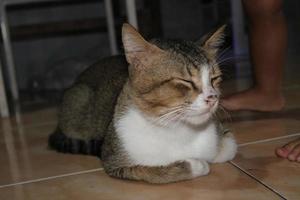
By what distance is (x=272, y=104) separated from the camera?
2.02 metres

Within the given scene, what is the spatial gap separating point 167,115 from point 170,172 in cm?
17

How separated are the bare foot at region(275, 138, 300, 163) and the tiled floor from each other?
2 centimetres

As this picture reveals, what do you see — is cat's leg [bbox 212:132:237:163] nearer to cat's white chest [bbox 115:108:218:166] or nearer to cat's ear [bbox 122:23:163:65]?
cat's white chest [bbox 115:108:218:166]

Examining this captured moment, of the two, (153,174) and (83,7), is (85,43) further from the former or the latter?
(153,174)

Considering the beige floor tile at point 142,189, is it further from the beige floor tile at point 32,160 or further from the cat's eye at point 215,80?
the cat's eye at point 215,80

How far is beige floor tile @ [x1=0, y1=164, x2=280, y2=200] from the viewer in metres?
1.33

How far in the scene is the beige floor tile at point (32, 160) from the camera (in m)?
1.67

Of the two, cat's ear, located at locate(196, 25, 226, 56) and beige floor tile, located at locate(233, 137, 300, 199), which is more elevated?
cat's ear, located at locate(196, 25, 226, 56)

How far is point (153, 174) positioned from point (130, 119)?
0.19 meters

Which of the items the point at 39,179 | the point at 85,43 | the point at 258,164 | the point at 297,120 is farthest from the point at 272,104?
the point at 85,43

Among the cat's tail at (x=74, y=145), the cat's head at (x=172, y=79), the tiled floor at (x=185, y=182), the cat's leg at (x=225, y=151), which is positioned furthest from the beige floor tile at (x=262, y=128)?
the cat's tail at (x=74, y=145)

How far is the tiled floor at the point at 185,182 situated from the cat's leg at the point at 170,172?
20mm

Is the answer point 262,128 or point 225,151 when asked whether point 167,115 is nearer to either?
point 225,151

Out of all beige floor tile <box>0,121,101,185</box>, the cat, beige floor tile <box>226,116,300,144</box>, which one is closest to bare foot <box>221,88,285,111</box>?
beige floor tile <box>226,116,300,144</box>
